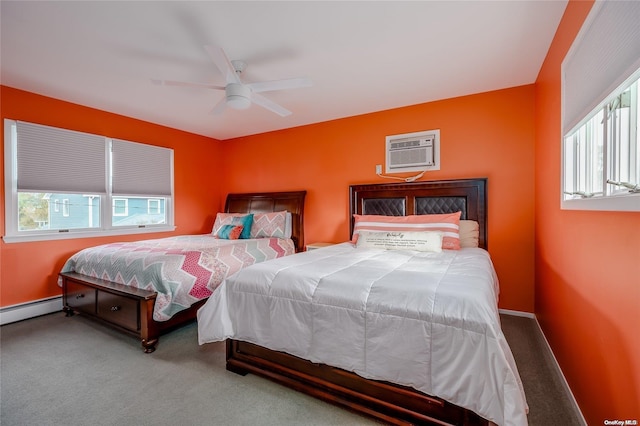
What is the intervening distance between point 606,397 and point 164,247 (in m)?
3.50

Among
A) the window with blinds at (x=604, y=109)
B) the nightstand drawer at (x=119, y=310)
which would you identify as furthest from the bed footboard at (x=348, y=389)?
the window with blinds at (x=604, y=109)

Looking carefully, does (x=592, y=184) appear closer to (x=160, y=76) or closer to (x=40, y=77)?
(x=160, y=76)

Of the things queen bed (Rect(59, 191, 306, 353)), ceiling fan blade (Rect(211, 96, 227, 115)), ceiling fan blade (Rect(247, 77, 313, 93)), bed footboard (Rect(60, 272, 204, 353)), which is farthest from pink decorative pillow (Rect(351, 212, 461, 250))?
bed footboard (Rect(60, 272, 204, 353))

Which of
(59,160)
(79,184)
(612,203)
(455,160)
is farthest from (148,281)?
(455,160)

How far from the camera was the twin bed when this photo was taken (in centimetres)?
119

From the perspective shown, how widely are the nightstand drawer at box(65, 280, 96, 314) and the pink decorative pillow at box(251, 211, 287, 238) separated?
6.30ft

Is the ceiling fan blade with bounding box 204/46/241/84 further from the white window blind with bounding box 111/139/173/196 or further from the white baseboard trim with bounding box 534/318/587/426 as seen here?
the white baseboard trim with bounding box 534/318/587/426

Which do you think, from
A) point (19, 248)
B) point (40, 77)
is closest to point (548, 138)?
point (40, 77)

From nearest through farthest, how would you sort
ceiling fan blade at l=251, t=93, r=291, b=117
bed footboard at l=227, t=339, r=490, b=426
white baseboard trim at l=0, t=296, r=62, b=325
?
bed footboard at l=227, t=339, r=490, b=426
ceiling fan blade at l=251, t=93, r=291, b=117
white baseboard trim at l=0, t=296, r=62, b=325

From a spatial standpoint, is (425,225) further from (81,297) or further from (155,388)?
(81,297)

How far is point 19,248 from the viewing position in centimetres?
297

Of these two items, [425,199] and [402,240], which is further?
[425,199]

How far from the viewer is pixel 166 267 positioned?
2.40m

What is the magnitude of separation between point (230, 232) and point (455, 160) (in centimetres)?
303
